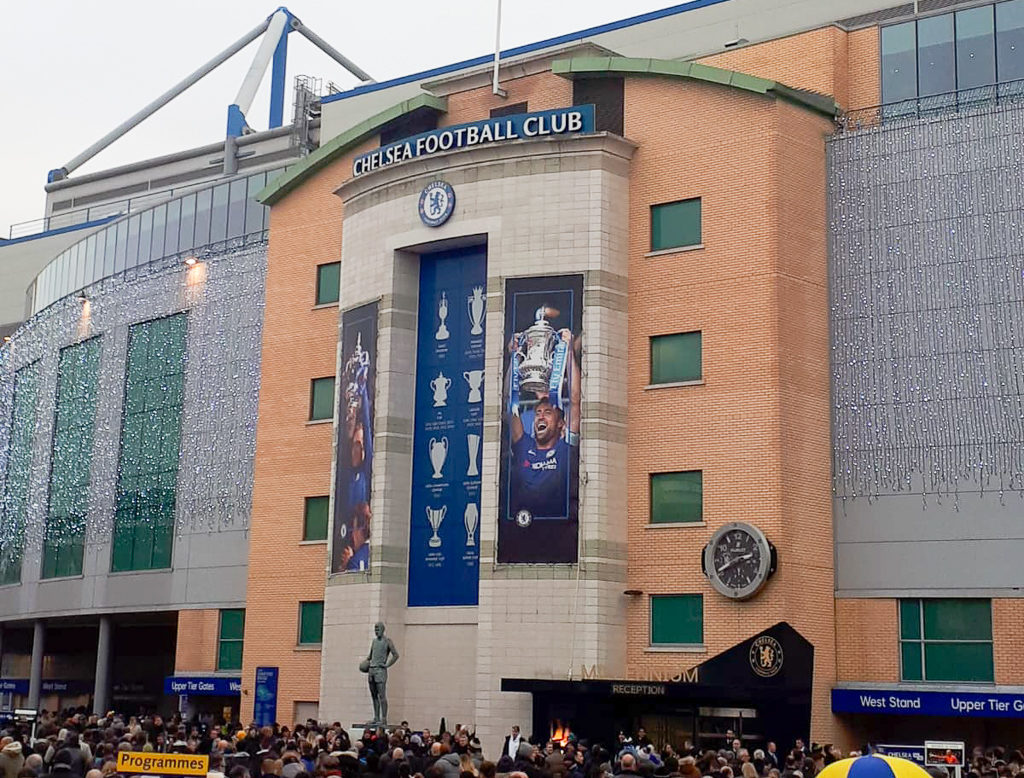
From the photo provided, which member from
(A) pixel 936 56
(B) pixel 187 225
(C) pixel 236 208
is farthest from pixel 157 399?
(A) pixel 936 56

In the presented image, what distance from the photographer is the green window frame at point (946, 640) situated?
38.9m

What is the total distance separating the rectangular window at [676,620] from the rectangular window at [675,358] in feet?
18.8

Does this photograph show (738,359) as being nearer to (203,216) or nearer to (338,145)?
(338,145)

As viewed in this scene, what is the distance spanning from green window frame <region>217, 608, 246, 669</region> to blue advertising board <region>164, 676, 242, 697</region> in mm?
749

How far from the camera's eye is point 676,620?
4122cm

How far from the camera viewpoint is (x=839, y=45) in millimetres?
43844

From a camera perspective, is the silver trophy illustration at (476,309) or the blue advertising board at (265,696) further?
the blue advertising board at (265,696)

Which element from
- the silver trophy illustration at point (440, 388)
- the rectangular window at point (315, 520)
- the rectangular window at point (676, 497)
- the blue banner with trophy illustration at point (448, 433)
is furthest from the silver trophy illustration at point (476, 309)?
the rectangular window at point (315, 520)

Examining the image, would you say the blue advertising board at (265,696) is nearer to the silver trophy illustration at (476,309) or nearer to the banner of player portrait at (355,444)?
the banner of player portrait at (355,444)

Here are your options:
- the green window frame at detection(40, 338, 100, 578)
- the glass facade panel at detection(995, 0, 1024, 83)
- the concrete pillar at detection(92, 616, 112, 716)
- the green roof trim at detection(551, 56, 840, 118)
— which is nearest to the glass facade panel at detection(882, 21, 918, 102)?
the green roof trim at detection(551, 56, 840, 118)

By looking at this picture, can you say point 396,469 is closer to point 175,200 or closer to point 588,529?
point 588,529

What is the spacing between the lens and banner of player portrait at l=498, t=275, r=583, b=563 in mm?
42312

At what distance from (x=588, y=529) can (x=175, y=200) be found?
26817 millimetres

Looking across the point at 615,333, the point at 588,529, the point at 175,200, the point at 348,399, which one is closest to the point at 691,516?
the point at 588,529
